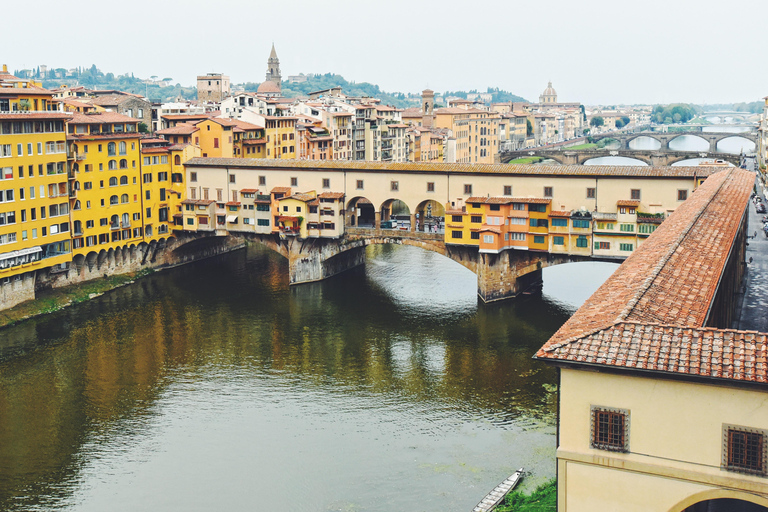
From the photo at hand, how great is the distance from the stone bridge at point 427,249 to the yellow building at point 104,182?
7.35 meters

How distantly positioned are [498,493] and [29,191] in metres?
33.3

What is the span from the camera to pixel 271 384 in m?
36.4

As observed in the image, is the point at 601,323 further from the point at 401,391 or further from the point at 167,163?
the point at 167,163

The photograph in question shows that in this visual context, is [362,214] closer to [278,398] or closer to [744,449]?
[278,398]

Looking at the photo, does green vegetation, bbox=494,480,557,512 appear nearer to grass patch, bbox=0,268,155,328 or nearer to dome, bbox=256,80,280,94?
grass patch, bbox=0,268,155,328

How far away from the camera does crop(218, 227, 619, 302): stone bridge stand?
5019 cm

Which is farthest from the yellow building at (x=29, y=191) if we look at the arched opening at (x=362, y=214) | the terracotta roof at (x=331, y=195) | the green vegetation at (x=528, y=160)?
the green vegetation at (x=528, y=160)

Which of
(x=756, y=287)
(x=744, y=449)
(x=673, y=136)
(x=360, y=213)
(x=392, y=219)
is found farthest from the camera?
(x=673, y=136)

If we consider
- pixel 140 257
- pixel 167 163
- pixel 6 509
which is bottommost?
pixel 6 509

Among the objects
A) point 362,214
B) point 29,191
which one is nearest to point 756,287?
point 362,214

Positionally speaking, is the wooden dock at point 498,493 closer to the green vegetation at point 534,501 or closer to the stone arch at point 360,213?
the green vegetation at point 534,501

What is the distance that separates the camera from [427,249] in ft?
180

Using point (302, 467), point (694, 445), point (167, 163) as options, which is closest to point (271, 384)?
point (302, 467)

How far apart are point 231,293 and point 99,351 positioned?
13.2 metres
